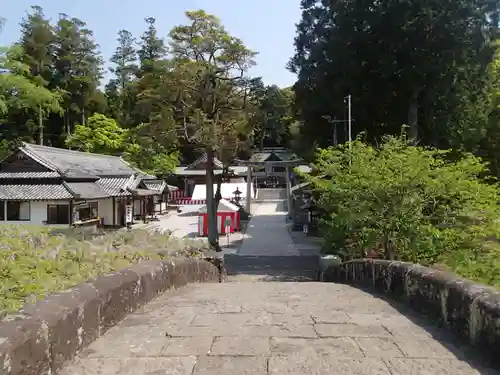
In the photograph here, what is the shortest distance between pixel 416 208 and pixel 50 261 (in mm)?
8193

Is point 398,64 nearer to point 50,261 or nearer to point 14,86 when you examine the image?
point 50,261

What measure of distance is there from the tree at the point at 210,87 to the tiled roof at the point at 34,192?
9.08 meters

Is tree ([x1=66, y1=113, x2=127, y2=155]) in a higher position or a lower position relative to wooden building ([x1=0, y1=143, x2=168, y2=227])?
higher

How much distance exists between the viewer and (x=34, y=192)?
2564 cm

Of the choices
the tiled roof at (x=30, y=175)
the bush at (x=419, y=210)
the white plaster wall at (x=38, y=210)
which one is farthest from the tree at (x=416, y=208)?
the tiled roof at (x=30, y=175)

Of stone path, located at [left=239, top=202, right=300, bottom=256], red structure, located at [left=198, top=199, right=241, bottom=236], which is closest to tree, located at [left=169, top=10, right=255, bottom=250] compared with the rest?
stone path, located at [left=239, top=202, right=300, bottom=256]

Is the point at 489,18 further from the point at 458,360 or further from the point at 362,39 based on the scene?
the point at 458,360

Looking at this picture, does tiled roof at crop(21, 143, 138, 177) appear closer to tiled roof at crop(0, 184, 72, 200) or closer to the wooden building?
the wooden building

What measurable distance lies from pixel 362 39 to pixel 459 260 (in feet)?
40.4

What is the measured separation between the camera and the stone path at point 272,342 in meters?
2.88

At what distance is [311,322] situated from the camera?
4027 mm

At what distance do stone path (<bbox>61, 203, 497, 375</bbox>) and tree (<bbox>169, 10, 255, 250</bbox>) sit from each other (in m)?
16.0

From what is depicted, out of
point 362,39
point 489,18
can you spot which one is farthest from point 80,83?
point 489,18

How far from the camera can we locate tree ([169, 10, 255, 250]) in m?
20.3
